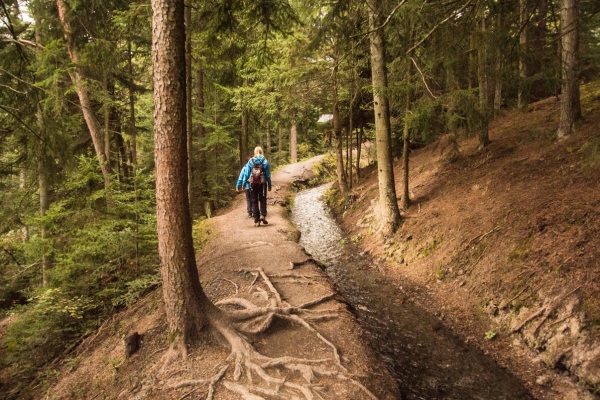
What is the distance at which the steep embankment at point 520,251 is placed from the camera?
4723mm

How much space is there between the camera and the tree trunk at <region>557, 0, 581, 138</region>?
24.2 ft

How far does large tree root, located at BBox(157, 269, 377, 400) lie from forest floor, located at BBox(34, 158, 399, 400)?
0.01m

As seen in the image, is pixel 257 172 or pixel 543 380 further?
pixel 257 172

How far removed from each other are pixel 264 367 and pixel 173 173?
277 cm


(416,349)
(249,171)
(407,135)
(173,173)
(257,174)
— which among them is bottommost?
(416,349)

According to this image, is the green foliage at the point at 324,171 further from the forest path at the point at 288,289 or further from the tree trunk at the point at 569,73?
the tree trunk at the point at 569,73

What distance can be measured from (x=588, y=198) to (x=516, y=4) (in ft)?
12.7

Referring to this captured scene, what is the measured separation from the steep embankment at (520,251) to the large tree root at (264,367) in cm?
280

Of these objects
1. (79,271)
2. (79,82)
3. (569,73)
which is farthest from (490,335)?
(79,82)

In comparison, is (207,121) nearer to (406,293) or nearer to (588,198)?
(406,293)

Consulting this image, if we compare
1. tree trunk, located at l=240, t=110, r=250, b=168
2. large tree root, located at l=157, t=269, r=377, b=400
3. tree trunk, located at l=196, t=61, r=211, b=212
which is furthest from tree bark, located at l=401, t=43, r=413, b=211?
tree trunk, located at l=240, t=110, r=250, b=168

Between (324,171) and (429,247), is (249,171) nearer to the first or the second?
(429,247)

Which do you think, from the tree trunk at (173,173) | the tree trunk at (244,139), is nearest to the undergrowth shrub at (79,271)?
the tree trunk at (173,173)

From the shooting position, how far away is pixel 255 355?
4535 millimetres
